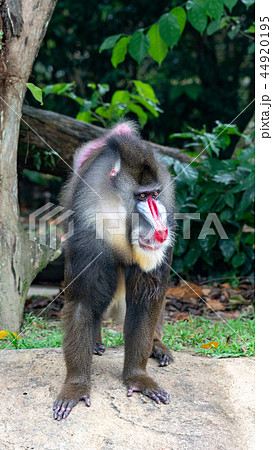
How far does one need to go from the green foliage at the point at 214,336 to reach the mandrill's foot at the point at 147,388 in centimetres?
68

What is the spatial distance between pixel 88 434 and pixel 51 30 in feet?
23.6

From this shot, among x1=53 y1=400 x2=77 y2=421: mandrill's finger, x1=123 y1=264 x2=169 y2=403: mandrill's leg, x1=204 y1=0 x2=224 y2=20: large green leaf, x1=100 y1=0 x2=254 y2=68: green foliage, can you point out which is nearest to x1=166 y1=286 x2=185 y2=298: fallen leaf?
x1=100 y1=0 x2=254 y2=68: green foliage

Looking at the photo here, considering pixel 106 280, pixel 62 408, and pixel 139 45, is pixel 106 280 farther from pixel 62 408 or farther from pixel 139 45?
pixel 139 45

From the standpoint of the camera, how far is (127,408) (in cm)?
286

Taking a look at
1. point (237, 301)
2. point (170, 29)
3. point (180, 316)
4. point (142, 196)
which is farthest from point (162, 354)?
point (170, 29)

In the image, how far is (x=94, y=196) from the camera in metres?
2.84

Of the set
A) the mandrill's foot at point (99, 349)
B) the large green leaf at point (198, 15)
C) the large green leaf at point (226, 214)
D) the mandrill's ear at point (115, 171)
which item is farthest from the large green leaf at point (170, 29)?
the mandrill's foot at point (99, 349)

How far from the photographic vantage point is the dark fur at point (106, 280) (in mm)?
2799

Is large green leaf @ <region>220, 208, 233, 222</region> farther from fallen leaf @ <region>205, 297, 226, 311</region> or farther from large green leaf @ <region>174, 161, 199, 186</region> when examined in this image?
fallen leaf @ <region>205, 297, 226, 311</region>

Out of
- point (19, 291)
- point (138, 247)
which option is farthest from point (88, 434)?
point (19, 291)

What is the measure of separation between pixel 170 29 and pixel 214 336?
8.11 ft

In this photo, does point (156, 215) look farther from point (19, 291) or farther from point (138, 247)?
point (19, 291)

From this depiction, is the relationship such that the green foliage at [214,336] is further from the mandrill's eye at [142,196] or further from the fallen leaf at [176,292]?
the mandrill's eye at [142,196]
